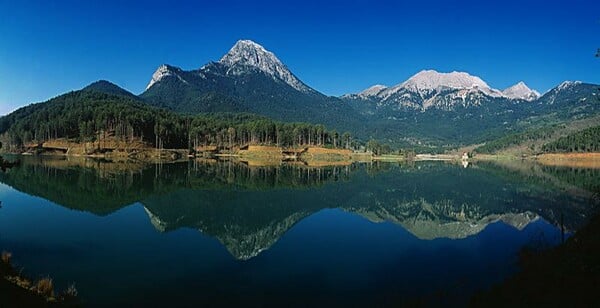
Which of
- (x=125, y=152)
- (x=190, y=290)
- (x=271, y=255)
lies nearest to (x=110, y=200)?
(x=271, y=255)

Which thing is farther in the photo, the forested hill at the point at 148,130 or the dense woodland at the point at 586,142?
the dense woodland at the point at 586,142

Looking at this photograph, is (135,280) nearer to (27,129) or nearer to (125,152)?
(125,152)

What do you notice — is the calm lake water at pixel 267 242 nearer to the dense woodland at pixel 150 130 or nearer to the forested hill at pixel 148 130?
the dense woodland at pixel 150 130

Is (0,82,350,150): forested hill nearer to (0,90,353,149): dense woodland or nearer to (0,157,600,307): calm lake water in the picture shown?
(0,90,353,149): dense woodland

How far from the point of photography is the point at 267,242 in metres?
25.8

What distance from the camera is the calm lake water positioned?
16078 mm

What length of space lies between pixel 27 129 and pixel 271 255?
19276cm

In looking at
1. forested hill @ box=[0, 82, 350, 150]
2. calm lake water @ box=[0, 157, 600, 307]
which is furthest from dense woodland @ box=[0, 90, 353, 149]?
calm lake water @ box=[0, 157, 600, 307]

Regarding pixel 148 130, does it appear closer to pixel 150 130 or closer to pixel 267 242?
pixel 150 130

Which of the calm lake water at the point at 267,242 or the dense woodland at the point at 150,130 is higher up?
the dense woodland at the point at 150,130

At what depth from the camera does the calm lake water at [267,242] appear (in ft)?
52.7

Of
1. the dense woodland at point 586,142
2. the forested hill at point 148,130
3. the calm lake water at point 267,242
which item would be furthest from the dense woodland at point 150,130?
the dense woodland at point 586,142

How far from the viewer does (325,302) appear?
14.9 metres

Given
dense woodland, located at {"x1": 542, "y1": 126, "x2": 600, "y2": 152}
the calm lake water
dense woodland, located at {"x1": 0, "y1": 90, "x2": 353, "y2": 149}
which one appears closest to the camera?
the calm lake water
